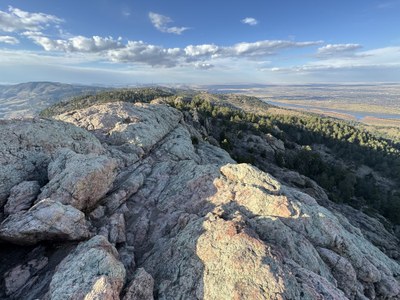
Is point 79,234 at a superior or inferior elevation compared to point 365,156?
superior

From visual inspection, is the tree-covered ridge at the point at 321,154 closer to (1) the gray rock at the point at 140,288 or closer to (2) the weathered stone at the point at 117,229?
(2) the weathered stone at the point at 117,229

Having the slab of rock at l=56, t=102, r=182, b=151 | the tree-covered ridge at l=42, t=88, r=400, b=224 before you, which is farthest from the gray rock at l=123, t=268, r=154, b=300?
the tree-covered ridge at l=42, t=88, r=400, b=224

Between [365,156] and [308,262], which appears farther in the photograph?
[365,156]

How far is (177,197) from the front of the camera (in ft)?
86.1

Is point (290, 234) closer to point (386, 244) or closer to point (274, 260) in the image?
point (274, 260)

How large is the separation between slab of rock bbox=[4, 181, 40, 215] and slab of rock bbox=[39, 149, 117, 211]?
1.11 meters

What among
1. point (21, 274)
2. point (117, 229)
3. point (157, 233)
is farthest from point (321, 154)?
point (21, 274)

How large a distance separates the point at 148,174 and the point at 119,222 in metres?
9.98

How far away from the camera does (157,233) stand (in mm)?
22391

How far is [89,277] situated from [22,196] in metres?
11.2

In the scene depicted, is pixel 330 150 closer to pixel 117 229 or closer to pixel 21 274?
pixel 117 229

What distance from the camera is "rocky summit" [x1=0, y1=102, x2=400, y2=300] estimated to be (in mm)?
14750

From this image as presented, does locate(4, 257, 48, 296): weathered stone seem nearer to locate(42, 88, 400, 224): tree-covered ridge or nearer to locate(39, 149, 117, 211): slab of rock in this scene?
locate(39, 149, 117, 211): slab of rock

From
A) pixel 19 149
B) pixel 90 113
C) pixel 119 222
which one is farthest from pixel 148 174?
pixel 90 113
